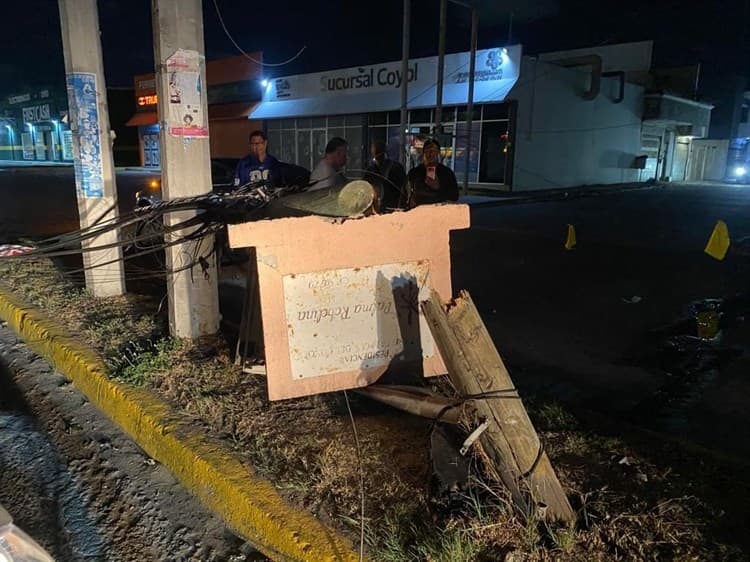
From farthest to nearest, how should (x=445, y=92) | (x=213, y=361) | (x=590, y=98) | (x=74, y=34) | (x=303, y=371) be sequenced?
(x=590, y=98) < (x=445, y=92) < (x=74, y=34) < (x=213, y=361) < (x=303, y=371)

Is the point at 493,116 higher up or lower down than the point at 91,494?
higher up

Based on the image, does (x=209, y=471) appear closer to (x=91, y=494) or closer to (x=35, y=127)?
(x=91, y=494)

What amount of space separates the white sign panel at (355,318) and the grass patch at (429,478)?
13.5 inches

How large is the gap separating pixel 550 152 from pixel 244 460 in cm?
2442

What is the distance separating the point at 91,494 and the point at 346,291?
1810mm

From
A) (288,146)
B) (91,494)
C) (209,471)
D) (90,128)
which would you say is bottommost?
(91,494)

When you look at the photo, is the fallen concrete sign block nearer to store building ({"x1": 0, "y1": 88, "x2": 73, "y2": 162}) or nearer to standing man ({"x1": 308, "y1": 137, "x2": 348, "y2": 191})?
standing man ({"x1": 308, "y1": 137, "x2": 348, "y2": 191})

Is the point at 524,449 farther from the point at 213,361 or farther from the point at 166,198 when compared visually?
the point at 166,198

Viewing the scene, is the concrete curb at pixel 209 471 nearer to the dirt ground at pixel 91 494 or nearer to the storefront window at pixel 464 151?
the dirt ground at pixel 91 494

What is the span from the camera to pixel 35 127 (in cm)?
5962

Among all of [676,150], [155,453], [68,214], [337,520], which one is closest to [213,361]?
[155,453]

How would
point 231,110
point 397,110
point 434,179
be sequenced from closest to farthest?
point 434,179, point 397,110, point 231,110

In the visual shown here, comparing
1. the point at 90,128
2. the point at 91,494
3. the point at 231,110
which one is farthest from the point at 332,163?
the point at 231,110

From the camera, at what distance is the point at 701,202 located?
70.5 feet
